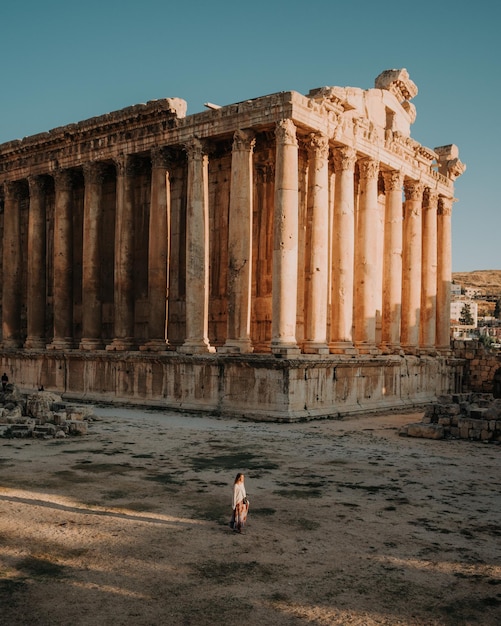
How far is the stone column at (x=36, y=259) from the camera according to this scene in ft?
93.8

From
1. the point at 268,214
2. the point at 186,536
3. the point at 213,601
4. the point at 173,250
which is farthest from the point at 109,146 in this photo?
the point at 213,601

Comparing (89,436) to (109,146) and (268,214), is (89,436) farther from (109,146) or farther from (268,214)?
(109,146)

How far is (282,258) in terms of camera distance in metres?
20.2

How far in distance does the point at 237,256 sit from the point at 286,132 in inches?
159

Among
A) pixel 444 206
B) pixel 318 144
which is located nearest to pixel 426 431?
pixel 318 144

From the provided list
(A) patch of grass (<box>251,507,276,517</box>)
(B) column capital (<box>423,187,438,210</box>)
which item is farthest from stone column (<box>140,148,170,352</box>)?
(A) patch of grass (<box>251,507,276,517</box>)

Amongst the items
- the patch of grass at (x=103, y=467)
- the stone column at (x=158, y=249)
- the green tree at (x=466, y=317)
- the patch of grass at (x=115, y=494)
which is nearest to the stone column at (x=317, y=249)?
the stone column at (x=158, y=249)

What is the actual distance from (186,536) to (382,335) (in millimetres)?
20242

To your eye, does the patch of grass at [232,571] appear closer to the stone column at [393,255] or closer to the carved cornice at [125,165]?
the carved cornice at [125,165]

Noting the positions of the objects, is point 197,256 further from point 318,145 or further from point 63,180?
point 63,180

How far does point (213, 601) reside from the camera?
622 centimetres

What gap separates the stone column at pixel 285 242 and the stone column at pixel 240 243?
49.9 inches

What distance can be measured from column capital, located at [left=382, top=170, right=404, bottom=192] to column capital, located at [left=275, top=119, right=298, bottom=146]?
24.1 feet

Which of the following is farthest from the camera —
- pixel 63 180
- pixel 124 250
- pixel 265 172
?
pixel 63 180
